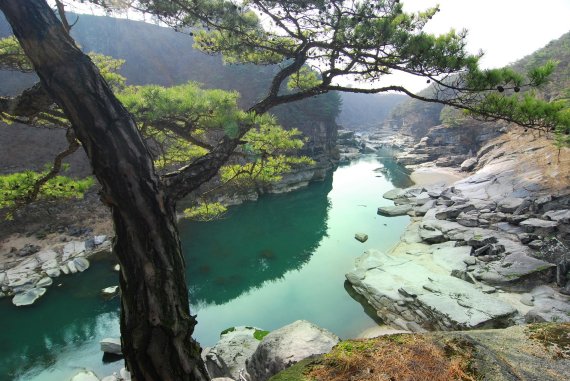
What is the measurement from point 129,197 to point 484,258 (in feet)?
44.5

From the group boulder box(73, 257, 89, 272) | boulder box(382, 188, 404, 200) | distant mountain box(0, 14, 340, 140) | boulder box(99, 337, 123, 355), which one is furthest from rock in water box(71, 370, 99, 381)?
distant mountain box(0, 14, 340, 140)

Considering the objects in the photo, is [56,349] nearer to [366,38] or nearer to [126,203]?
[126,203]

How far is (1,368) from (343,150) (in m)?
45.0

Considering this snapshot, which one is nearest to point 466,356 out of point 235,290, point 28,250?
point 235,290

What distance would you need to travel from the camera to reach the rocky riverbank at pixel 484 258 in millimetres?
9016

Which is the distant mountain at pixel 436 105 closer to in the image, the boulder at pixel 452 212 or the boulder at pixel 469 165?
the boulder at pixel 469 165

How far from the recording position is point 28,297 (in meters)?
11.9

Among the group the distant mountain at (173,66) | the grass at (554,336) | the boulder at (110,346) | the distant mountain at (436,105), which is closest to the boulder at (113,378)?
the boulder at (110,346)

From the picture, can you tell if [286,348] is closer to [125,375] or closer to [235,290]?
[125,375]

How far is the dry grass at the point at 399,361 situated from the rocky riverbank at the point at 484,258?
14.7 feet

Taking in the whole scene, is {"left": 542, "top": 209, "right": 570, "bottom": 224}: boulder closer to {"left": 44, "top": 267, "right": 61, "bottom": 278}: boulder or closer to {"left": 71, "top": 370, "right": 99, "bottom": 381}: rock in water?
{"left": 71, "top": 370, "right": 99, "bottom": 381}: rock in water

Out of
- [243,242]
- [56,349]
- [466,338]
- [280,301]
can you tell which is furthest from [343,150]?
[466,338]

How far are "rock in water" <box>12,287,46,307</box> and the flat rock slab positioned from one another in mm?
12262

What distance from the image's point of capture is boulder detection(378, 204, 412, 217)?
20.3 m
